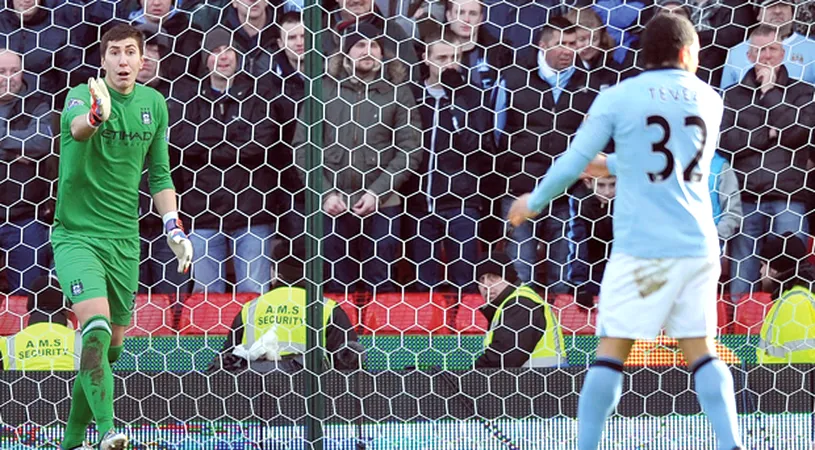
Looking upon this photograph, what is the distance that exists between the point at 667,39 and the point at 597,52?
2.75 metres

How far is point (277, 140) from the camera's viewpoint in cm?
674

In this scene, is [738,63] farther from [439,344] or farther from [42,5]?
[42,5]

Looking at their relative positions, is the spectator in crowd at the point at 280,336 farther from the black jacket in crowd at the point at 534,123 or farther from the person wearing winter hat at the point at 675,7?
the person wearing winter hat at the point at 675,7

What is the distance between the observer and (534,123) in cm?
666

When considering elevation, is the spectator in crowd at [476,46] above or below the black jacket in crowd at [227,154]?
above

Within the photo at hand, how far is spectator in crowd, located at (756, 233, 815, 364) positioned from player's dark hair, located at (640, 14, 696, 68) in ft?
7.46

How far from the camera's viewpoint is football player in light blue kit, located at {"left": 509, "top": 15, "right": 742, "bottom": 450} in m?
3.96

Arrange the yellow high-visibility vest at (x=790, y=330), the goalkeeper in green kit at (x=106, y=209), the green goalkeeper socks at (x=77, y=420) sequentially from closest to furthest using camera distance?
the goalkeeper in green kit at (x=106, y=209) < the green goalkeeper socks at (x=77, y=420) < the yellow high-visibility vest at (x=790, y=330)

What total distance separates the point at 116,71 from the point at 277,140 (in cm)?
182

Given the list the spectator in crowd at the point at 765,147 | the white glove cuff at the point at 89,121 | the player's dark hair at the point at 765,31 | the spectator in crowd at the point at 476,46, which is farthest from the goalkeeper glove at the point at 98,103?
the player's dark hair at the point at 765,31

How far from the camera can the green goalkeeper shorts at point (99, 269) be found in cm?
480

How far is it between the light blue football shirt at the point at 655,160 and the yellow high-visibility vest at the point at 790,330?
2205 millimetres

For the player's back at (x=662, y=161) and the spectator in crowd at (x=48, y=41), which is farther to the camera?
the spectator in crowd at (x=48, y=41)

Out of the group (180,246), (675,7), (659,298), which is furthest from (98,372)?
(675,7)
